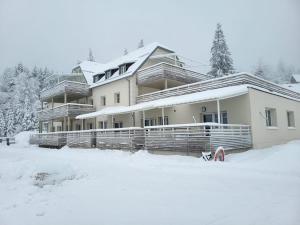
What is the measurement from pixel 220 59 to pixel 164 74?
19823mm

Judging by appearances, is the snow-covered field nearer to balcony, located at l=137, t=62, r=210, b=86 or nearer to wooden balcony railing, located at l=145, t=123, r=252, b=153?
wooden balcony railing, located at l=145, t=123, r=252, b=153

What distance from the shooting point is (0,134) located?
49.6 metres

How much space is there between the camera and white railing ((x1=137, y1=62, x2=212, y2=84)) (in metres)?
21.1

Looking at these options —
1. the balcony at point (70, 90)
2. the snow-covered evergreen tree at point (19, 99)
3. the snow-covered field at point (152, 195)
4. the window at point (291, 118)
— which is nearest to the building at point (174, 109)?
the window at point (291, 118)

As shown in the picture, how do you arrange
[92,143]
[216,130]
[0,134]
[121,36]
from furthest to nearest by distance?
1. [121,36]
2. [0,134]
3. [92,143]
4. [216,130]

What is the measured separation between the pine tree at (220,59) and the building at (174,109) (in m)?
12.2

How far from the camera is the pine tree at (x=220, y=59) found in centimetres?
3747

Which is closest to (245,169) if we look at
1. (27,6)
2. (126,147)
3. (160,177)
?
(160,177)

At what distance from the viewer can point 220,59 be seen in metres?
37.8

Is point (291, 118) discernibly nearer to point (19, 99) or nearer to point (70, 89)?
point (70, 89)

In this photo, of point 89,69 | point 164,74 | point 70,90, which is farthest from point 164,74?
point 89,69

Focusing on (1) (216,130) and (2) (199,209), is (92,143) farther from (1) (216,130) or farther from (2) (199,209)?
(2) (199,209)

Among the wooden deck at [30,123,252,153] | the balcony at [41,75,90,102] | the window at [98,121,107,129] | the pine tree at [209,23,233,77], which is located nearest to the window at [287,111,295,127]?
the wooden deck at [30,123,252,153]

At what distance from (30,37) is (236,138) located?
12234 mm
